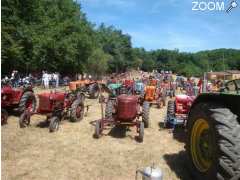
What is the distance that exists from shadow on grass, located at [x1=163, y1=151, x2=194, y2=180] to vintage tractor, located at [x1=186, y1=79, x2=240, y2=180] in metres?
0.44

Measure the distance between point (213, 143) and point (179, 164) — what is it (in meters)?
2.06

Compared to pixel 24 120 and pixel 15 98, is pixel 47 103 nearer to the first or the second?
pixel 24 120

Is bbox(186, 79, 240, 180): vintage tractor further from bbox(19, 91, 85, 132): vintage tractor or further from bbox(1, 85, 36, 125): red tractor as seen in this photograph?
bbox(1, 85, 36, 125): red tractor

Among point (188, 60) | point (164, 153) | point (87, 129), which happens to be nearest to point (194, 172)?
point (164, 153)

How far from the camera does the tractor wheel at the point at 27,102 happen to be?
36.2 ft

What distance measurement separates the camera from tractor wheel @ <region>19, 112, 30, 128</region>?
9.98 meters

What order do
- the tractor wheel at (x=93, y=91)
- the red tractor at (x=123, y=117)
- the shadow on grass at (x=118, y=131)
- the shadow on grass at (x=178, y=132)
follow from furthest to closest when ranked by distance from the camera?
the tractor wheel at (x=93, y=91) < the shadow on grass at (x=118, y=131) < the red tractor at (x=123, y=117) < the shadow on grass at (x=178, y=132)

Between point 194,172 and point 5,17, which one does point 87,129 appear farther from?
point 5,17

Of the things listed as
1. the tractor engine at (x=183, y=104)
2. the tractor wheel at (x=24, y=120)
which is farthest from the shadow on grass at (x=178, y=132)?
the tractor wheel at (x=24, y=120)

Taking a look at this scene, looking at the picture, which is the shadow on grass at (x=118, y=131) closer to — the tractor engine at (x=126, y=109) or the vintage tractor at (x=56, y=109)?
the tractor engine at (x=126, y=109)

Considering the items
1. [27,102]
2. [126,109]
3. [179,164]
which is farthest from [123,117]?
[27,102]

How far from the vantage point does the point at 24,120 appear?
401 inches

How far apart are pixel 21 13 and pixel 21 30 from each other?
5.80 feet

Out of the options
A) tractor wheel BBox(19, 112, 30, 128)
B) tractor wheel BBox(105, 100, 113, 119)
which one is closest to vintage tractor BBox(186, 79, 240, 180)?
tractor wheel BBox(105, 100, 113, 119)
